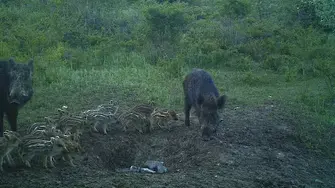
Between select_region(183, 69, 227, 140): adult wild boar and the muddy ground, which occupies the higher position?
select_region(183, 69, 227, 140): adult wild boar

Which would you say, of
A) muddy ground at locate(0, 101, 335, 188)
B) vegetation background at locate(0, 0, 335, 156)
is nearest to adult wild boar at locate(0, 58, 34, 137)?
vegetation background at locate(0, 0, 335, 156)

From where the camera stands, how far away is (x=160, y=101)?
1023 centimetres

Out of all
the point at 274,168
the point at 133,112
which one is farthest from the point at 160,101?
the point at 274,168

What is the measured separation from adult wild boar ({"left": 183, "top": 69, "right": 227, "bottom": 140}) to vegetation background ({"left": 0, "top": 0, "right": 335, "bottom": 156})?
5.21 feet

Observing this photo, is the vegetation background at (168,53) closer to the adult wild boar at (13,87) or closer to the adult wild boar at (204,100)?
the adult wild boar at (13,87)

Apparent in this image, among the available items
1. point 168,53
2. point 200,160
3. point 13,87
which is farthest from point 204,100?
point 168,53

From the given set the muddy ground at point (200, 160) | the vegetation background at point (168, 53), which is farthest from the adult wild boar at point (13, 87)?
the muddy ground at point (200, 160)

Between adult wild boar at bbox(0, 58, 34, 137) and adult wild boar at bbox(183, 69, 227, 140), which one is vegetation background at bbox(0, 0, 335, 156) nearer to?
adult wild boar at bbox(0, 58, 34, 137)

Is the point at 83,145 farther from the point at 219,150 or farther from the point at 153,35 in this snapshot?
the point at 153,35

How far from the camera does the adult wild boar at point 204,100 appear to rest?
24.9 ft

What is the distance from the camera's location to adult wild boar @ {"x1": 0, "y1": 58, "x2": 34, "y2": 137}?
7191mm

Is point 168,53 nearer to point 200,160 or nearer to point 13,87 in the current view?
point 13,87

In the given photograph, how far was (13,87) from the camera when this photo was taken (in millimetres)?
7215

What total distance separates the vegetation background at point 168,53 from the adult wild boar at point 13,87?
1.08m
